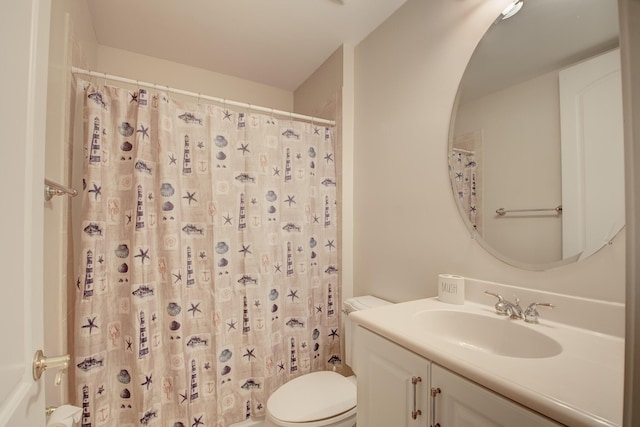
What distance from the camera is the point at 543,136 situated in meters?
0.99

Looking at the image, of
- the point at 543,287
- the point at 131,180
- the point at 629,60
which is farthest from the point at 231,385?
the point at 629,60

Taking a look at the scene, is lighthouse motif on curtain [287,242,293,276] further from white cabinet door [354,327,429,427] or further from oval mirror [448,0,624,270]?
oval mirror [448,0,624,270]

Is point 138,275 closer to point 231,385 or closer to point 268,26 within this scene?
point 231,385

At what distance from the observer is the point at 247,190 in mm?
1659

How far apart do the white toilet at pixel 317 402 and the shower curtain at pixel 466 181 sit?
701 millimetres

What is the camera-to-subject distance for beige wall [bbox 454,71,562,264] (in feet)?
3.18

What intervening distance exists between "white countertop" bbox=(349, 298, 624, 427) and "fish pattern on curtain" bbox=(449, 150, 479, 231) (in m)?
0.45

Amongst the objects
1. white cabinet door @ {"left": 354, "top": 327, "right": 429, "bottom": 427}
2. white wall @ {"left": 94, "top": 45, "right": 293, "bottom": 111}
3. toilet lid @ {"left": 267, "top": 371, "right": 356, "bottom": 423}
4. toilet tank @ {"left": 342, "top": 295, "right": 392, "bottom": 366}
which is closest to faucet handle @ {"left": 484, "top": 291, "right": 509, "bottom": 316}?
white cabinet door @ {"left": 354, "top": 327, "right": 429, "bottom": 427}

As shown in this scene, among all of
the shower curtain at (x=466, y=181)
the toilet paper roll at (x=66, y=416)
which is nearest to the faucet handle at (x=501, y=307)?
the shower curtain at (x=466, y=181)

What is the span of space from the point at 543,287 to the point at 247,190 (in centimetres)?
146

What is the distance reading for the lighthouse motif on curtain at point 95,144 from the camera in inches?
51.2

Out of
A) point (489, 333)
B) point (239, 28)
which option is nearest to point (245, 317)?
point (489, 333)

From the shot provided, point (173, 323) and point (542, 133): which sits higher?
point (542, 133)

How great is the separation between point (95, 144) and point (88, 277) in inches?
24.7
